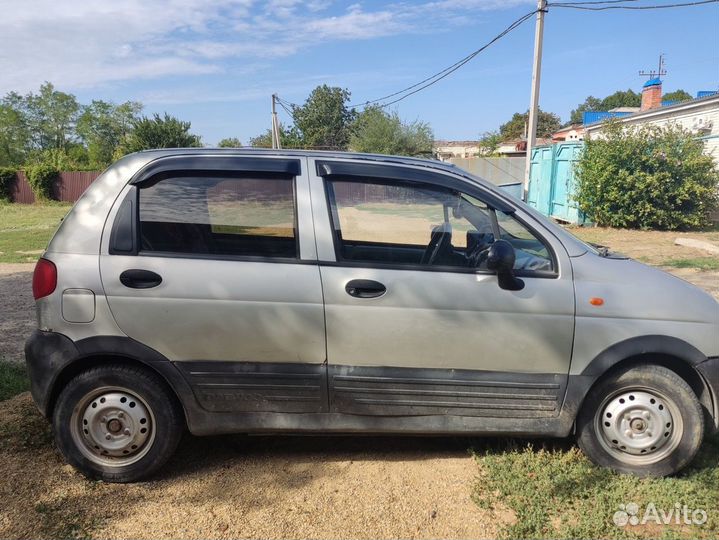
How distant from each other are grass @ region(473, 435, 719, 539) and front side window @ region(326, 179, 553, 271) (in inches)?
45.8

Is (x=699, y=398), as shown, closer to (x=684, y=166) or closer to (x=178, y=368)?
(x=178, y=368)

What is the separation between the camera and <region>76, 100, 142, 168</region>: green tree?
6525 cm

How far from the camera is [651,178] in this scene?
52.1 feet

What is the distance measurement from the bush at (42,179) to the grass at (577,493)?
3403 cm

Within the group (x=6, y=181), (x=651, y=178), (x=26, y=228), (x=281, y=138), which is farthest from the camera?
(x=281, y=138)

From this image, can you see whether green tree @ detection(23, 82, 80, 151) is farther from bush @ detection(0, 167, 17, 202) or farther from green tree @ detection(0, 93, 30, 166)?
bush @ detection(0, 167, 17, 202)

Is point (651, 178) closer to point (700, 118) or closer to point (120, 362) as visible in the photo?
point (700, 118)

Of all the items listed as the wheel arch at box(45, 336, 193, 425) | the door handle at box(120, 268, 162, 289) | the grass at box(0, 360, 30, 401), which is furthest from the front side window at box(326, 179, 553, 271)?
the grass at box(0, 360, 30, 401)

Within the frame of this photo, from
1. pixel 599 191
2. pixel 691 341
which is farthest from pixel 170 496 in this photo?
pixel 599 191

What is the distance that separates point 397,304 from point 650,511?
1685 millimetres

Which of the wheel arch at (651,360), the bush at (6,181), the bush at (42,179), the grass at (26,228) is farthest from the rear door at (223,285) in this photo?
the bush at (6,181)

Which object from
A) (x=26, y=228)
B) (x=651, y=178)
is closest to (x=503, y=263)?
(x=651, y=178)

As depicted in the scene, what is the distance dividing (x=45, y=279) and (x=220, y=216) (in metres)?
1.00

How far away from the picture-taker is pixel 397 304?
3.03 metres
